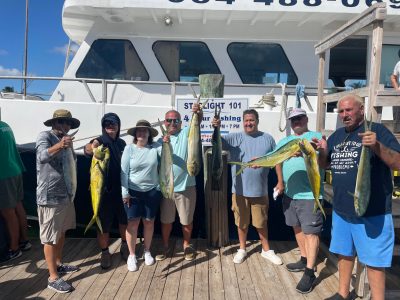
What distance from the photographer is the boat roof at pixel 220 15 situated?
6074 mm

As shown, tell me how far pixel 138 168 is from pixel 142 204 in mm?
424

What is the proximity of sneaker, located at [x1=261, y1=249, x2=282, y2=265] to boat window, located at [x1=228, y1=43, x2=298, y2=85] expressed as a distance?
11.5 ft

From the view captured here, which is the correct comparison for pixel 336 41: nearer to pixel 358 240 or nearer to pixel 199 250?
pixel 358 240

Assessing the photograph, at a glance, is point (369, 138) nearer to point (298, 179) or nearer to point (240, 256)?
point (298, 179)

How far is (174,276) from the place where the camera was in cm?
382

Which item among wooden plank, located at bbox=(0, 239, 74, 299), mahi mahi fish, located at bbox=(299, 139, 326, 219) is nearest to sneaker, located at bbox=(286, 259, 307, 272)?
mahi mahi fish, located at bbox=(299, 139, 326, 219)

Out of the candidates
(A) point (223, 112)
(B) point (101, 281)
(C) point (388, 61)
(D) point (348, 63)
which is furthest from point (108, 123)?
(D) point (348, 63)

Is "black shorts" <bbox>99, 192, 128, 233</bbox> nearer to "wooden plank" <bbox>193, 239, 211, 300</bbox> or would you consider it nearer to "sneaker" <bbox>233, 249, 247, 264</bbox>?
"wooden plank" <bbox>193, 239, 211, 300</bbox>

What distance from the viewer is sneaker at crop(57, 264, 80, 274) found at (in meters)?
3.92

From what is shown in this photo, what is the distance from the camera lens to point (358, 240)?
9.38 ft

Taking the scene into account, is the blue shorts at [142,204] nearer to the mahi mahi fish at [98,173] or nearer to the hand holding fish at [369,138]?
the mahi mahi fish at [98,173]

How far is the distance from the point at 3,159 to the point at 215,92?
272 cm

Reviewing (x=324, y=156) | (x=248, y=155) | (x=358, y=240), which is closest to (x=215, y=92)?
(x=248, y=155)

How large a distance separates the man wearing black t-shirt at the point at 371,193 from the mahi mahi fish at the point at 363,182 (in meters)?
0.08
